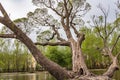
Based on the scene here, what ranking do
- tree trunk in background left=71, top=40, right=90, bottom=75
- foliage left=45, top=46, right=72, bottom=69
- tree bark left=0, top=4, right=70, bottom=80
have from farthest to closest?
1. foliage left=45, top=46, right=72, bottom=69
2. tree trunk in background left=71, top=40, right=90, bottom=75
3. tree bark left=0, top=4, right=70, bottom=80

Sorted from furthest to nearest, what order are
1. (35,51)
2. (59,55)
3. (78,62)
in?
(59,55)
(78,62)
(35,51)

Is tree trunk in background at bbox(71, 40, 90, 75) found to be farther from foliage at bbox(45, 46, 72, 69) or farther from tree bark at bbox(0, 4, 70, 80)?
foliage at bbox(45, 46, 72, 69)

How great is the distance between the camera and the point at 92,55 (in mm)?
81938

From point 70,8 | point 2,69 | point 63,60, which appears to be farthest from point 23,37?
point 2,69

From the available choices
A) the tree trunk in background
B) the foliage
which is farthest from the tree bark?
the foliage

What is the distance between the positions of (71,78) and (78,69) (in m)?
1.82

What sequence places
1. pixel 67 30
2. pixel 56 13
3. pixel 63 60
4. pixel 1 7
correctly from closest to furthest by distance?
pixel 1 7 < pixel 67 30 < pixel 56 13 < pixel 63 60

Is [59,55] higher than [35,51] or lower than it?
higher

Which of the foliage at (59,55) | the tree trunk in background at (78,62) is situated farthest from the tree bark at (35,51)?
the foliage at (59,55)

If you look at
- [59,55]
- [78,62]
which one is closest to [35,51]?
[78,62]

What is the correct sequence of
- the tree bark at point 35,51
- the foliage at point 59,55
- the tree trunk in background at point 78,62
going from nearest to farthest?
the tree bark at point 35,51
the tree trunk in background at point 78,62
the foliage at point 59,55

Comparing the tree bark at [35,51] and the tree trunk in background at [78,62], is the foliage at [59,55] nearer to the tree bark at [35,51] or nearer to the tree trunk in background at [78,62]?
the tree trunk in background at [78,62]

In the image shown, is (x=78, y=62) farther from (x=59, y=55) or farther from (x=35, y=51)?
(x=59, y=55)

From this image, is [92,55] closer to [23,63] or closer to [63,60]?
[63,60]
